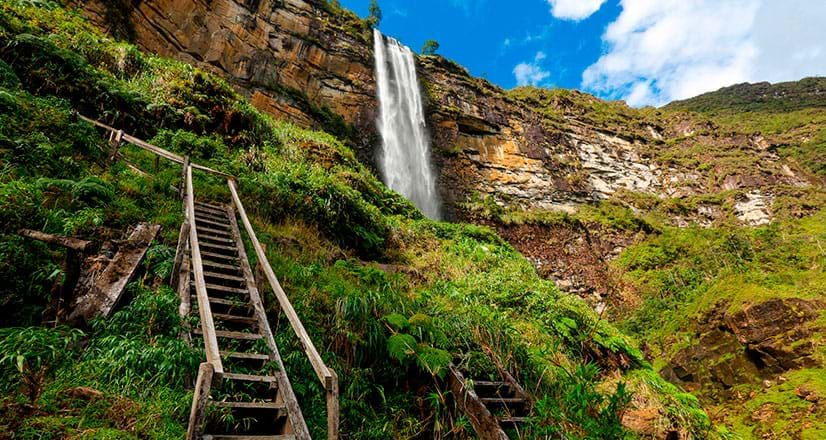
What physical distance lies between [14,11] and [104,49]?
1.95 meters

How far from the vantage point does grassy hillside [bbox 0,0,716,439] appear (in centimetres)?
301

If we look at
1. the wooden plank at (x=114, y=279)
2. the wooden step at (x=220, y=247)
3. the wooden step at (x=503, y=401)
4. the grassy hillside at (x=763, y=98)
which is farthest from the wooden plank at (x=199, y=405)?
the grassy hillside at (x=763, y=98)

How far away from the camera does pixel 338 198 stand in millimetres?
10766

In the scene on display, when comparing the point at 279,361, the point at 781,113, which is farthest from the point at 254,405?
the point at 781,113

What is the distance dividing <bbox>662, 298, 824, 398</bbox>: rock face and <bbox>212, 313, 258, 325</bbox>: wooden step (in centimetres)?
1514

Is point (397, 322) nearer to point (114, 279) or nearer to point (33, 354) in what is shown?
point (114, 279)

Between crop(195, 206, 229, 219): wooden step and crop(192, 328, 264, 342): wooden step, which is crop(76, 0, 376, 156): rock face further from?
crop(192, 328, 264, 342): wooden step

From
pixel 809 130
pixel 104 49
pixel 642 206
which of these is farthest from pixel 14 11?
pixel 809 130

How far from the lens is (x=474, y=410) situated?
3.99 m

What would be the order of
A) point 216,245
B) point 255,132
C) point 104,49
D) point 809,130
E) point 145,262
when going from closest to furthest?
point 145,262 < point 216,245 < point 104,49 < point 255,132 < point 809,130

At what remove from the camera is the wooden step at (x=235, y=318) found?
167 inches

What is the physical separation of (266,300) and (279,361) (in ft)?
5.44

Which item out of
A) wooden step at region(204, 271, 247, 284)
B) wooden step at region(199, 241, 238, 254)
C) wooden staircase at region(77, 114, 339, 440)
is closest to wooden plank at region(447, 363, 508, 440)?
wooden staircase at region(77, 114, 339, 440)

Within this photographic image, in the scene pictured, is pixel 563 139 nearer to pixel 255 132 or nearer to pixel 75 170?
pixel 255 132
